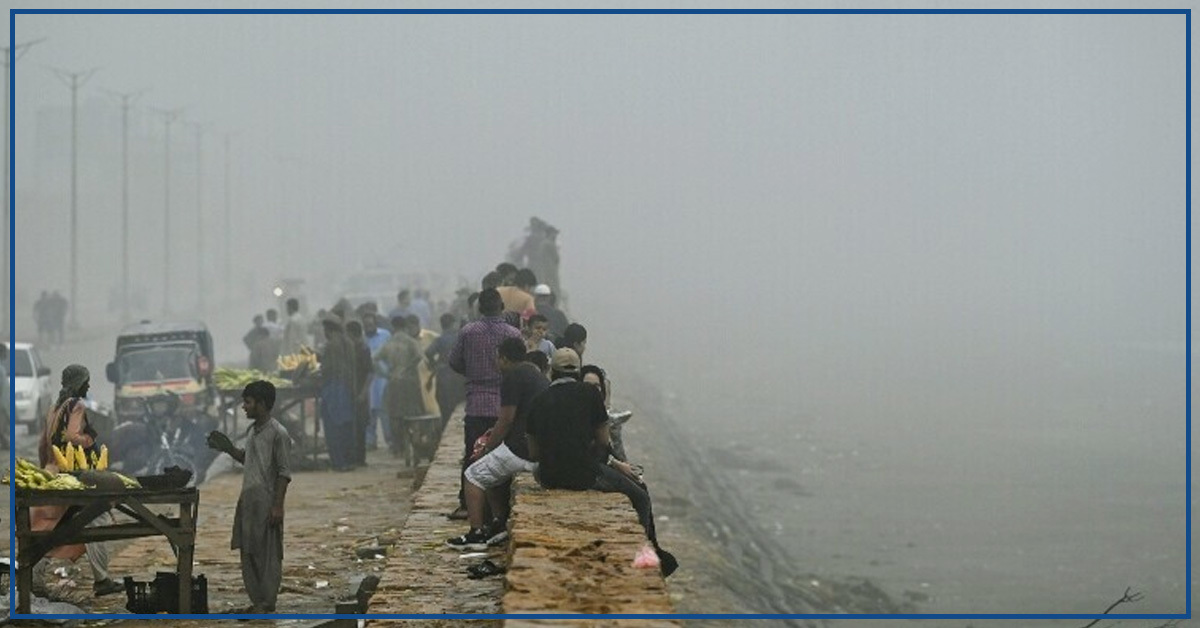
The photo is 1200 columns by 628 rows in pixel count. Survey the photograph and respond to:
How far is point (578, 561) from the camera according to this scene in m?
8.40

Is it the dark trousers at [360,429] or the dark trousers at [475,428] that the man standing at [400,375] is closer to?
the dark trousers at [360,429]

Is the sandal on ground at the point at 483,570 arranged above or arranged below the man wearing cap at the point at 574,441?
below

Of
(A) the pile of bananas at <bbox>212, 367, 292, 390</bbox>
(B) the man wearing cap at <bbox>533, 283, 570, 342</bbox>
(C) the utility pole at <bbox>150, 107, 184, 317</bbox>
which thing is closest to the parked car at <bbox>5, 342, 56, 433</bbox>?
(C) the utility pole at <bbox>150, 107, 184, 317</bbox>

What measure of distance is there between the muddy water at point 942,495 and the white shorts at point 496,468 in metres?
6.86

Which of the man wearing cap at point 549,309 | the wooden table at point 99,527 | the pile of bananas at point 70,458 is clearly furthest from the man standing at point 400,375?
the wooden table at point 99,527

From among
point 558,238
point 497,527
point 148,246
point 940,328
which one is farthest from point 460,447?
point 940,328

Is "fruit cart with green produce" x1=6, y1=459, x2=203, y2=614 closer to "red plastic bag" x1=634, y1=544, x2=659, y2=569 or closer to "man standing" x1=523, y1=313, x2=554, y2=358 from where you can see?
"man standing" x1=523, y1=313, x2=554, y2=358

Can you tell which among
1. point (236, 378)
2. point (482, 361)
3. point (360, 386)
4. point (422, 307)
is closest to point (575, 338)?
point (482, 361)

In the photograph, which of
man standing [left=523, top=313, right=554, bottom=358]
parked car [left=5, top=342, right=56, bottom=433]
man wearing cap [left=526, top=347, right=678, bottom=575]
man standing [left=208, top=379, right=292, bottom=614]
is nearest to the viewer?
man wearing cap [left=526, top=347, right=678, bottom=575]

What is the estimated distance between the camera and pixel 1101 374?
58906 mm

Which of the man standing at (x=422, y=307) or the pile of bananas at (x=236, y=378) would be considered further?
the man standing at (x=422, y=307)

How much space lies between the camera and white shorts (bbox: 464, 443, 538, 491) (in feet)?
33.8

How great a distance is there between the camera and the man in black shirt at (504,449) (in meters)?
10.2

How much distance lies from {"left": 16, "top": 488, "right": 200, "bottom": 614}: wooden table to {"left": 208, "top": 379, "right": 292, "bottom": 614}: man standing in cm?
26
